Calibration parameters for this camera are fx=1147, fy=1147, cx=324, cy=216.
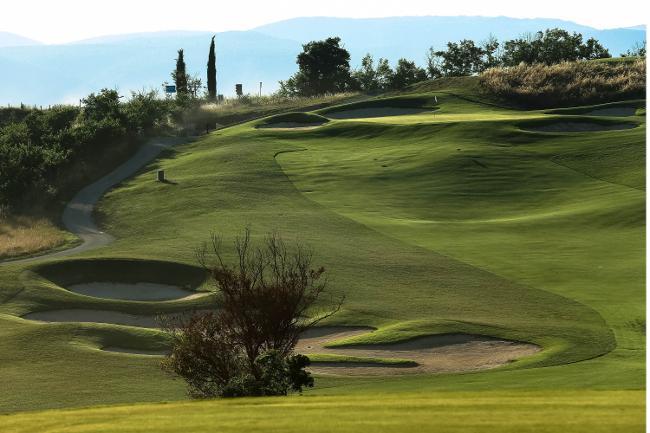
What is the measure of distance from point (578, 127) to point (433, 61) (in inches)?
2442

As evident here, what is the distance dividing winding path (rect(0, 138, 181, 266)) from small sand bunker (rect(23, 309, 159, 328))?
32.7 feet

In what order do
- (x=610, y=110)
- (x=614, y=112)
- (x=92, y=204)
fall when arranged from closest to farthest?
(x=92, y=204) → (x=614, y=112) → (x=610, y=110)

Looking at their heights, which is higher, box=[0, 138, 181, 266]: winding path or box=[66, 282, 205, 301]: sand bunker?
box=[0, 138, 181, 266]: winding path

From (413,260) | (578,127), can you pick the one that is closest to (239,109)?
(578,127)

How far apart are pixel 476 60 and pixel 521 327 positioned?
110 metres

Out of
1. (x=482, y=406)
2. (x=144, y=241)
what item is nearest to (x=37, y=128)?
(x=144, y=241)

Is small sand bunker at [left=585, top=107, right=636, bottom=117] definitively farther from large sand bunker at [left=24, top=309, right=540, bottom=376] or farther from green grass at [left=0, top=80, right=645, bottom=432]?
large sand bunker at [left=24, top=309, right=540, bottom=376]

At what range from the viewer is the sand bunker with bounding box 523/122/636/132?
3521 inches

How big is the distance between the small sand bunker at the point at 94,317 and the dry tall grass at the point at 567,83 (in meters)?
70.8

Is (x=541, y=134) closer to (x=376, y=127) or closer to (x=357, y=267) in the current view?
(x=376, y=127)

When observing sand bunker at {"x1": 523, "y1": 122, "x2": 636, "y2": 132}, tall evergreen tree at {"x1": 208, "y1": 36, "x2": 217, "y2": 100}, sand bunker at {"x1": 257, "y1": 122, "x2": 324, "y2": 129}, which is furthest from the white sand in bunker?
tall evergreen tree at {"x1": 208, "y1": 36, "x2": 217, "y2": 100}

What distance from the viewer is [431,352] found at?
124 ft

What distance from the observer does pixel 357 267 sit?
4997cm

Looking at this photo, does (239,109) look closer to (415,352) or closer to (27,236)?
(27,236)
